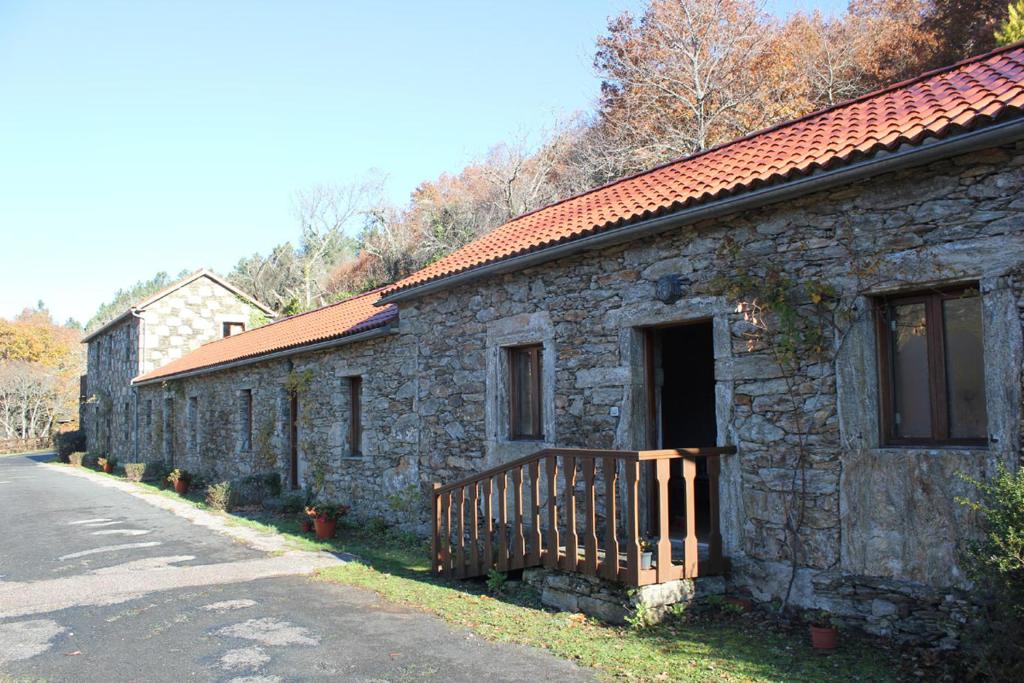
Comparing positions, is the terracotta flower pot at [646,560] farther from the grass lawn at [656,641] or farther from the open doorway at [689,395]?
the open doorway at [689,395]

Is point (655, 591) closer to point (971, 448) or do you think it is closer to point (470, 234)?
point (971, 448)

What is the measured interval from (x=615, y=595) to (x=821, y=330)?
→ 2469 millimetres

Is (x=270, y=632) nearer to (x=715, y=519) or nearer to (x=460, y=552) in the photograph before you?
(x=460, y=552)

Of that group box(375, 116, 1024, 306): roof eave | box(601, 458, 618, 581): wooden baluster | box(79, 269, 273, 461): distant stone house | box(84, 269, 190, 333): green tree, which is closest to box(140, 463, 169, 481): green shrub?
box(79, 269, 273, 461): distant stone house

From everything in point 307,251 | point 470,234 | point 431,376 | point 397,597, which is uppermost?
point 307,251

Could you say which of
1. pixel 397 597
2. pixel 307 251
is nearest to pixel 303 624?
pixel 397 597

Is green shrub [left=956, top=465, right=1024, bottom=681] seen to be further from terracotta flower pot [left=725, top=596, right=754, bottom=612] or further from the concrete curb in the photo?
the concrete curb

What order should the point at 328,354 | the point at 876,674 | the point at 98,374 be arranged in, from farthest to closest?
the point at 98,374 < the point at 328,354 < the point at 876,674

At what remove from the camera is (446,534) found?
8.45m

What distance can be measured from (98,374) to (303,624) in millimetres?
31332

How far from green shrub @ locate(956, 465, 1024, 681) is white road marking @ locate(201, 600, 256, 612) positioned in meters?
5.62

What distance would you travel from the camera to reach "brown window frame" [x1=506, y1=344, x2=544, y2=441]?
8.77 m

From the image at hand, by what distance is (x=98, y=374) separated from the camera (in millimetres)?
33781

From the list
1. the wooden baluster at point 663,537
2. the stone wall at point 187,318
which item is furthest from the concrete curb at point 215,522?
the stone wall at point 187,318
